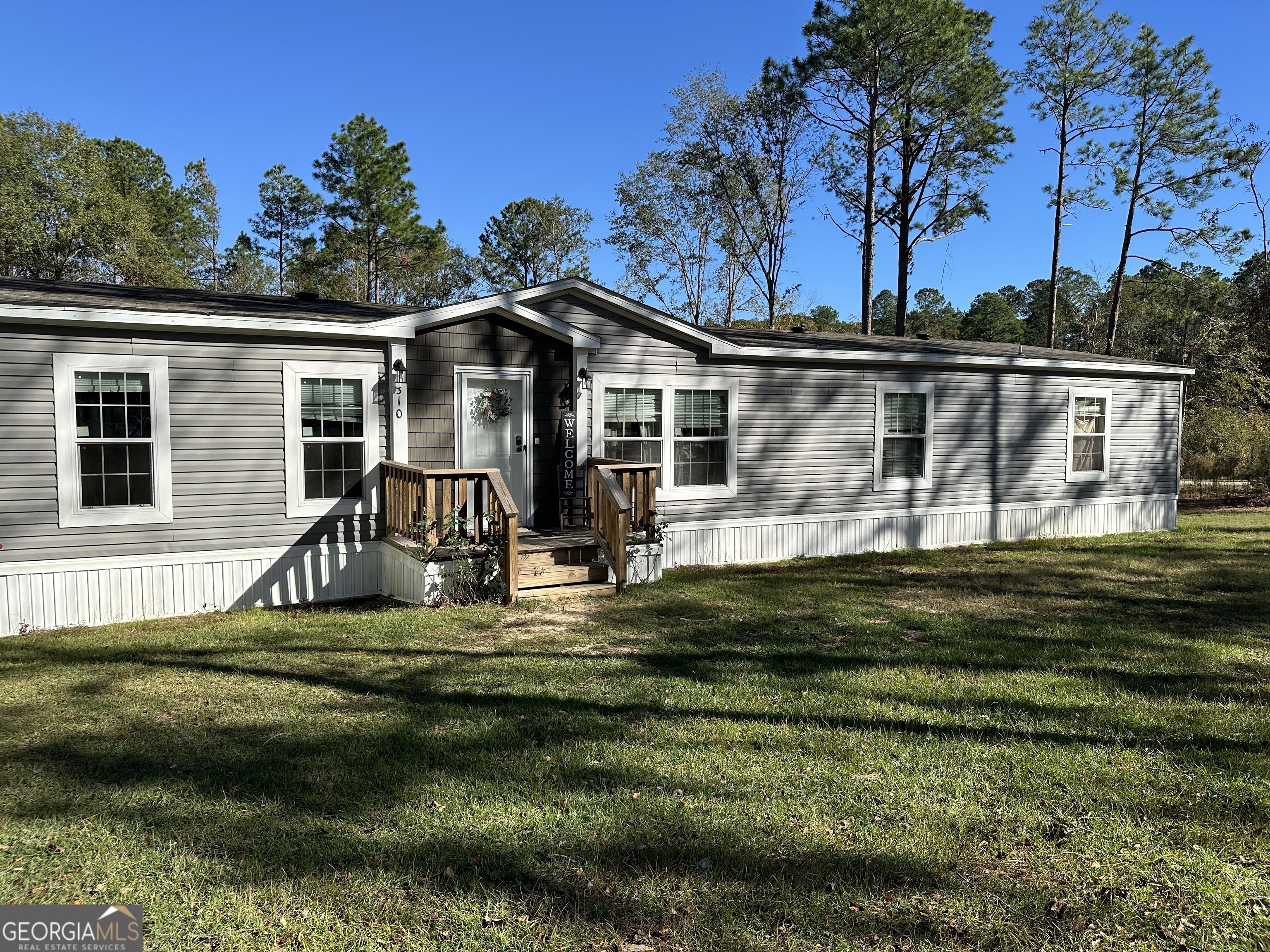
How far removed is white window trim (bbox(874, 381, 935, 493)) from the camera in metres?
12.0

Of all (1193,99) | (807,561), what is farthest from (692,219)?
(807,561)

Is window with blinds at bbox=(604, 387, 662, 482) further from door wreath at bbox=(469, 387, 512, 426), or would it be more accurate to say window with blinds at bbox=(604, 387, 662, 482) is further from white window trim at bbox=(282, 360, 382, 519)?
white window trim at bbox=(282, 360, 382, 519)

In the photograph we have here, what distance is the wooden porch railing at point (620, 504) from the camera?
27.9ft

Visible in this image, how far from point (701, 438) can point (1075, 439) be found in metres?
7.67

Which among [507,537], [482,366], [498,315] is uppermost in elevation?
[498,315]

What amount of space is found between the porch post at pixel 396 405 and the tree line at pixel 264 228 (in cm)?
1678

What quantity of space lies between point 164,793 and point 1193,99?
32.5 metres

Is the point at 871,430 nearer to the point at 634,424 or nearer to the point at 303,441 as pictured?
the point at 634,424

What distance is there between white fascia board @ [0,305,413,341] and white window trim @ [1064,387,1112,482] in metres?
11.3

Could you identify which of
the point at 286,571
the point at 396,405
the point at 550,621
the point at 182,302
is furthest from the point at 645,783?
the point at 182,302

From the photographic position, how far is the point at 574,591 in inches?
334

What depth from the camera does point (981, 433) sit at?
12867 mm

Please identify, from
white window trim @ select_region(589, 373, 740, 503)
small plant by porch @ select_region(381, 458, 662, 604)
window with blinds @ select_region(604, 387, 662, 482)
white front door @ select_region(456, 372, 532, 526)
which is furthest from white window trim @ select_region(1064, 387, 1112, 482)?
white front door @ select_region(456, 372, 532, 526)

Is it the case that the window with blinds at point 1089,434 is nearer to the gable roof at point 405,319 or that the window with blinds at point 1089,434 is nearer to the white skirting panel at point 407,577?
the gable roof at point 405,319
